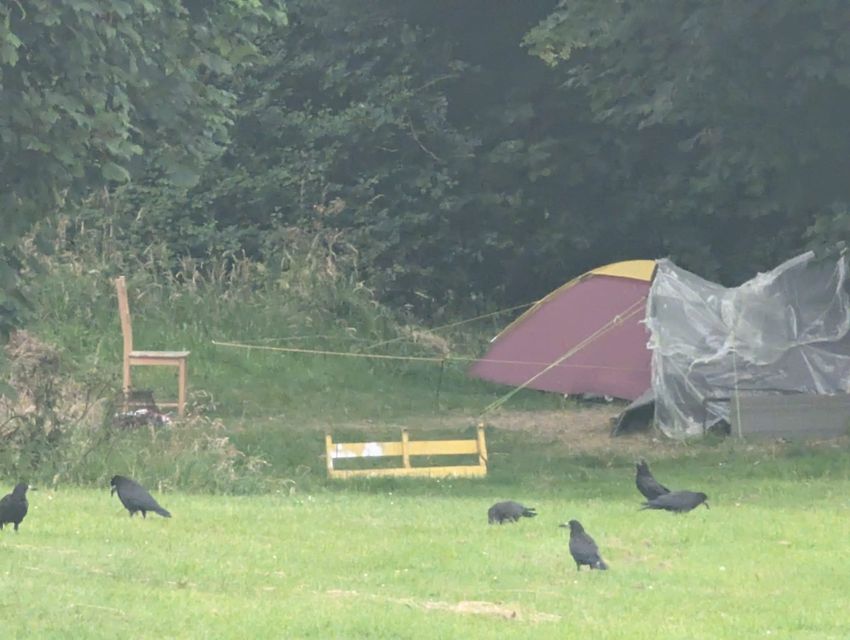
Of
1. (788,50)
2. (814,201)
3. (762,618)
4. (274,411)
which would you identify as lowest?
(762,618)

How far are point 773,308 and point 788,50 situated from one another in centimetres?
369

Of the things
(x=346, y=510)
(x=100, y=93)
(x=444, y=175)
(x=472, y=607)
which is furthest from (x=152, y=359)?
(x=472, y=607)

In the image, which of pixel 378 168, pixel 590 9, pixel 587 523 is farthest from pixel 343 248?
pixel 587 523

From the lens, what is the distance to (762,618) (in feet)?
32.8

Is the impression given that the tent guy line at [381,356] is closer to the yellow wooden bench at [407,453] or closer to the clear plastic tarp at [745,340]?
the clear plastic tarp at [745,340]

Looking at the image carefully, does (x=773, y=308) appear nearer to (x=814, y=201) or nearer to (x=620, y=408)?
(x=814, y=201)

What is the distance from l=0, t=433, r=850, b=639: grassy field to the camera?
935 cm

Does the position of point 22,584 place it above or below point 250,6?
below

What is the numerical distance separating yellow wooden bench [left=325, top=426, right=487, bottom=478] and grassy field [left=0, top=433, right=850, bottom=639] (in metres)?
1.49

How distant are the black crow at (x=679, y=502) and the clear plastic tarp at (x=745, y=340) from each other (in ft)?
20.2

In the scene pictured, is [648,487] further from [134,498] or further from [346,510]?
[134,498]

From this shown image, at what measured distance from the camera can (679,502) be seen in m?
14.9

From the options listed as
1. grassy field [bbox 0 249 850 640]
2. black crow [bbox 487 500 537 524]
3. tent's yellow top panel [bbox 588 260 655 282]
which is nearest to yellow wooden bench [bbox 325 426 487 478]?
grassy field [bbox 0 249 850 640]

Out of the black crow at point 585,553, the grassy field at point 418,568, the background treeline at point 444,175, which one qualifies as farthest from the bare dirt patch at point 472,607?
the background treeline at point 444,175
